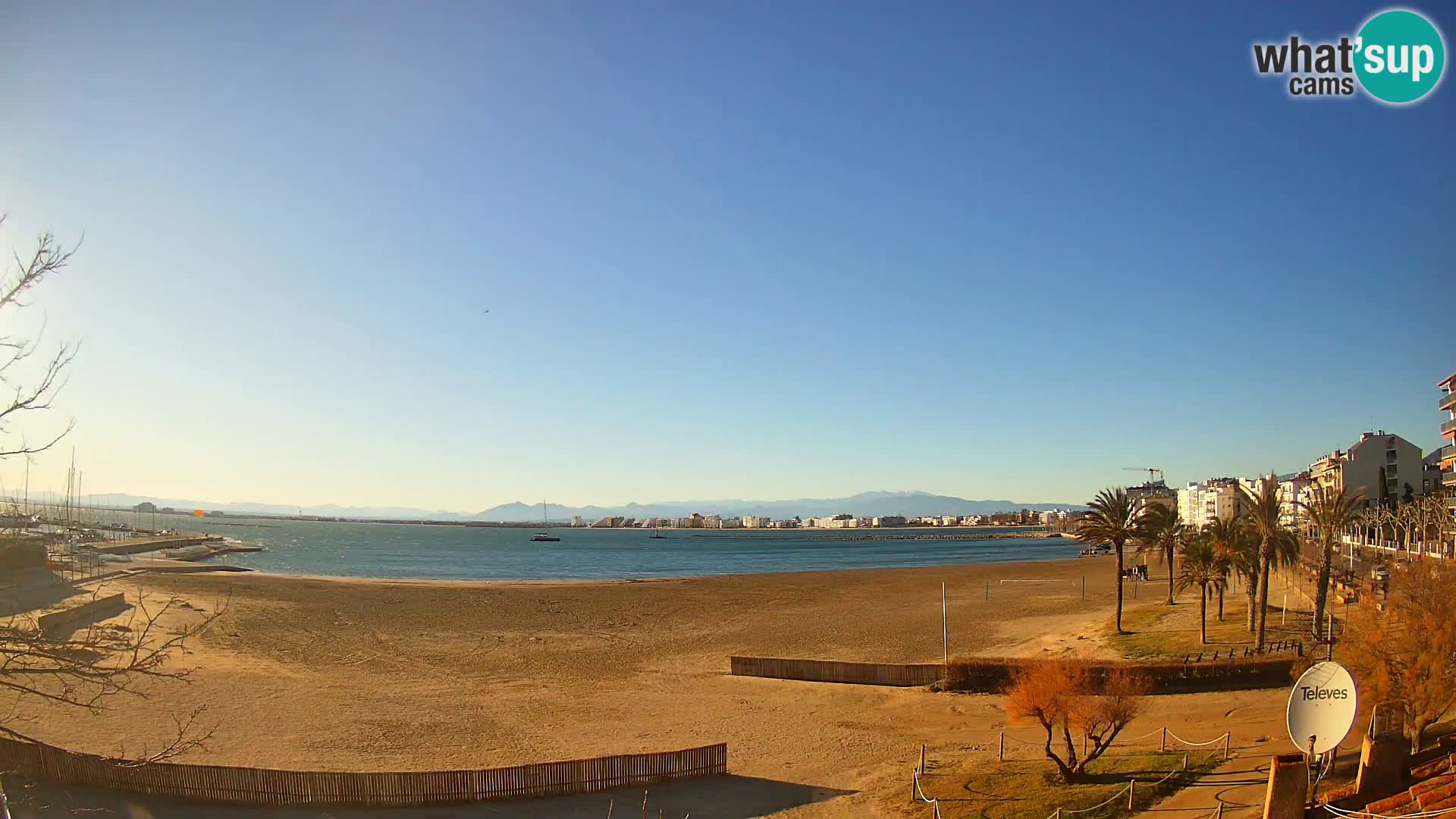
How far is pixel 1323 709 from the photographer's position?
1541cm

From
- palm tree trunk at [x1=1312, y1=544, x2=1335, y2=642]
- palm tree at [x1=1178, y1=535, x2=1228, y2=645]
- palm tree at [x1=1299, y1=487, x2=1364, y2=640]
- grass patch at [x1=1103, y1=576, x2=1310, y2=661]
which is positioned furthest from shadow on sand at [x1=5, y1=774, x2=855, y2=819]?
palm tree at [x1=1178, y1=535, x2=1228, y2=645]

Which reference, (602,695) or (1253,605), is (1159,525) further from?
(602,695)

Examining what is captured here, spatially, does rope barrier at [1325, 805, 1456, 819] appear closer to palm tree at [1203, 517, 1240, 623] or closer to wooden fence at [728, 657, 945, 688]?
wooden fence at [728, 657, 945, 688]

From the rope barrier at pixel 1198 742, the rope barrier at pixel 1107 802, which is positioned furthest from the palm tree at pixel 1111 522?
the rope barrier at pixel 1107 802

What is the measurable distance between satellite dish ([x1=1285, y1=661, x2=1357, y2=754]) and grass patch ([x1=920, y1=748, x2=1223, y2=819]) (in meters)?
4.31

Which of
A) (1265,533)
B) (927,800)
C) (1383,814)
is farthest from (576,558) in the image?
(1383,814)

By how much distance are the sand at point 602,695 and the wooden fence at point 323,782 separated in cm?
90

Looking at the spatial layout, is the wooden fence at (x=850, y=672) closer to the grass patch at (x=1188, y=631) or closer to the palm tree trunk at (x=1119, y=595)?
the grass patch at (x=1188, y=631)

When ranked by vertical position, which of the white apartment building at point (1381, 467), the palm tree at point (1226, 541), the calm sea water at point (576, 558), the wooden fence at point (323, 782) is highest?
the white apartment building at point (1381, 467)

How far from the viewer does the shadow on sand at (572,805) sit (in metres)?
19.2

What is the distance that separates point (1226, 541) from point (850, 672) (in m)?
22.6

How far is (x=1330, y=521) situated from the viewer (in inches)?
1388

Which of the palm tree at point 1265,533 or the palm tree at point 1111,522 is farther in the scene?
the palm tree at point 1111,522

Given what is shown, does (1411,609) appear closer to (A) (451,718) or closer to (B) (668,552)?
(A) (451,718)
